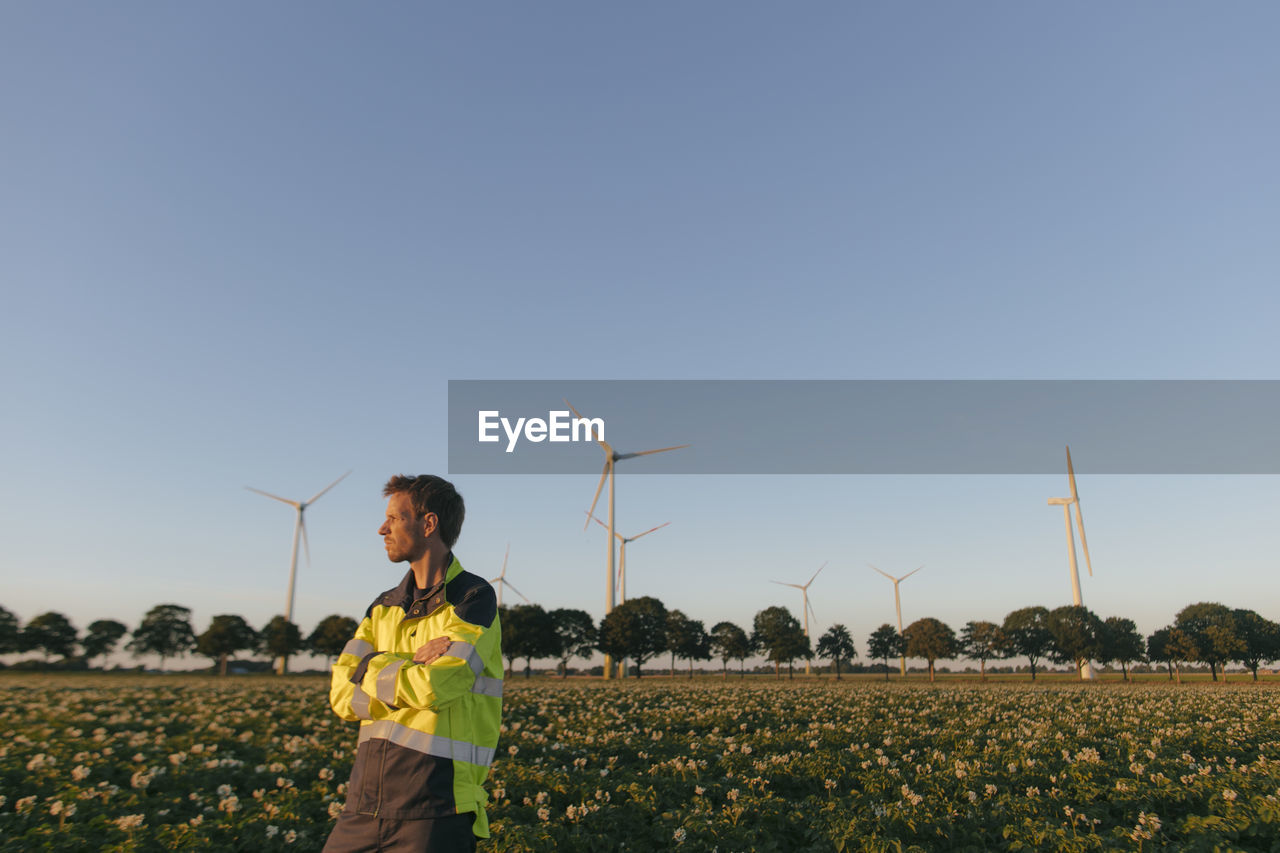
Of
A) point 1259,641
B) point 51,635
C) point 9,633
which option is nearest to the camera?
point 1259,641

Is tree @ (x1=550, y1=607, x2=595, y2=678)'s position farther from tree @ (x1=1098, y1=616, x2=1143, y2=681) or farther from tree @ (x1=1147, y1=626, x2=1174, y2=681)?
tree @ (x1=1147, y1=626, x2=1174, y2=681)

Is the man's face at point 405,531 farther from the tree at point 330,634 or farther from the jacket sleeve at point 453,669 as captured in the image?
the tree at point 330,634

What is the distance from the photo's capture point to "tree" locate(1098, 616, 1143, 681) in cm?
10756

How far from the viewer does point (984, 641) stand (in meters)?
130

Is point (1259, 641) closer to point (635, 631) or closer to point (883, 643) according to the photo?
point (883, 643)

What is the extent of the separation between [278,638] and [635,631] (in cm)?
7201

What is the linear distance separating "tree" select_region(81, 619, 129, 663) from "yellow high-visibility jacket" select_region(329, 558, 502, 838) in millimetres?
187082

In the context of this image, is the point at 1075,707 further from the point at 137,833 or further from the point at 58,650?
the point at 58,650

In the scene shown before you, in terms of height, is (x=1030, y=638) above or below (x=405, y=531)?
below

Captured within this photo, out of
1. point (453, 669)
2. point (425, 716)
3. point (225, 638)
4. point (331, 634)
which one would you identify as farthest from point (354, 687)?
point (225, 638)

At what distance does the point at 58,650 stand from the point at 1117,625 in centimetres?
19376

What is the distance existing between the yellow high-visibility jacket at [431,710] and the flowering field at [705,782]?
598 centimetres

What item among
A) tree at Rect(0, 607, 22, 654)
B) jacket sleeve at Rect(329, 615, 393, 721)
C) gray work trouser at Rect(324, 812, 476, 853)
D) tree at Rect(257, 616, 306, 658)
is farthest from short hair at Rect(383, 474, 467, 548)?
tree at Rect(0, 607, 22, 654)

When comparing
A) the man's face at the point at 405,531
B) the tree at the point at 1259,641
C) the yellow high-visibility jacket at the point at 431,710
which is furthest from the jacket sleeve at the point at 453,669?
the tree at the point at 1259,641
